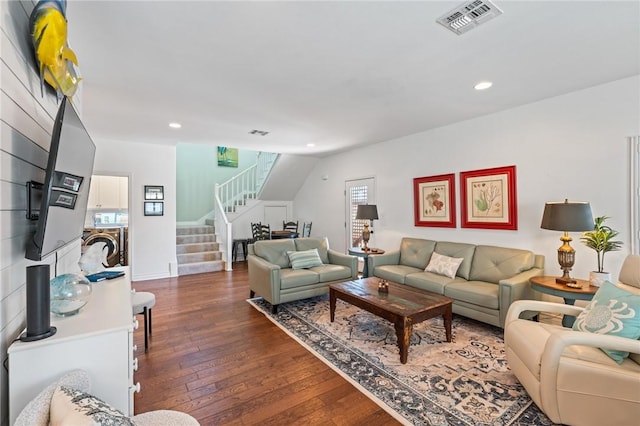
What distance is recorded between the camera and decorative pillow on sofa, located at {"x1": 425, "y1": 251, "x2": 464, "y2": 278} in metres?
3.68

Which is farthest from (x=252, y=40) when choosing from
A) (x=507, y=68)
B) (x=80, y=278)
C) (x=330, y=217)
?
(x=330, y=217)

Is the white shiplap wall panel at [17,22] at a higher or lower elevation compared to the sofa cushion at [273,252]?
higher

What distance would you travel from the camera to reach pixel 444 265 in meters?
Result: 3.78

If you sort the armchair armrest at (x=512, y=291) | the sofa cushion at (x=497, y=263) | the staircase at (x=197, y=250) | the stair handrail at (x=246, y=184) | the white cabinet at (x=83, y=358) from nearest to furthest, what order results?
the white cabinet at (x=83, y=358), the armchair armrest at (x=512, y=291), the sofa cushion at (x=497, y=263), the staircase at (x=197, y=250), the stair handrail at (x=246, y=184)

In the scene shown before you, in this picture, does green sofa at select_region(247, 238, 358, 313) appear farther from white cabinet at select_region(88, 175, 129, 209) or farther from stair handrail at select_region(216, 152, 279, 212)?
white cabinet at select_region(88, 175, 129, 209)

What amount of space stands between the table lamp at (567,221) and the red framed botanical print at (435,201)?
150 centimetres

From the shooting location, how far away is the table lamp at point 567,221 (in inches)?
103

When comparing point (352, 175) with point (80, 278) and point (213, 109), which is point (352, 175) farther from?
point (80, 278)

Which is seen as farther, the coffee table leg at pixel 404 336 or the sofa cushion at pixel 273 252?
the sofa cushion at pixel 273 252

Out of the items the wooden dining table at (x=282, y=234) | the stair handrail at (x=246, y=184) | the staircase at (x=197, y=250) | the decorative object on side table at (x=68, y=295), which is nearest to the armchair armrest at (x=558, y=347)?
the decorative object on side table at (x=68, y=295)

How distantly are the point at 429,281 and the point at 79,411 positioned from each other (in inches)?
135

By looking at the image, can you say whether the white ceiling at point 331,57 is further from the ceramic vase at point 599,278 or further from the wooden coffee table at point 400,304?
the wooden coffee table at point 400,304

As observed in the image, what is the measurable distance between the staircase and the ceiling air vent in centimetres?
582

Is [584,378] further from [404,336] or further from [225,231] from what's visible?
[225,231]
